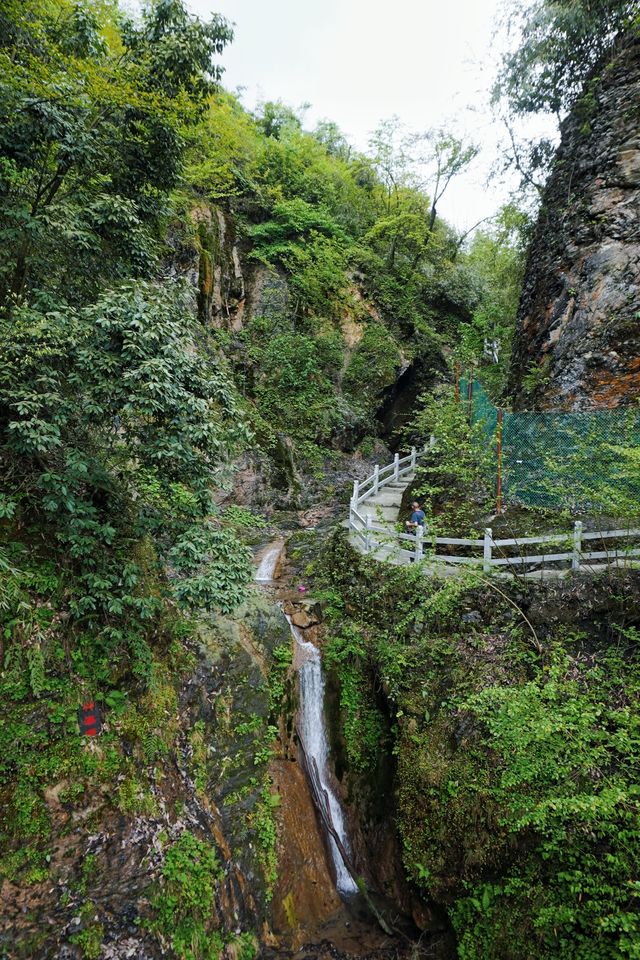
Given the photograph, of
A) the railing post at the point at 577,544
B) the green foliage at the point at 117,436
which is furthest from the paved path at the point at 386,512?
the green foliage at the point at 117,436

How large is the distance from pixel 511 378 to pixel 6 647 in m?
13.7

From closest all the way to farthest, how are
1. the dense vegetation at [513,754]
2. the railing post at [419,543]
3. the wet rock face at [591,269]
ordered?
the dense vegetation at [513,754]
the railing post at [419,543]
the wet rock face at [591,269]

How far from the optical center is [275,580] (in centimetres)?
1287

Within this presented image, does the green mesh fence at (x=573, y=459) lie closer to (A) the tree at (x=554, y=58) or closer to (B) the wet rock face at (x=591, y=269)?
(B) the wet rock face at (x=591, y=269)

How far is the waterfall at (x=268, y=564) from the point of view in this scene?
42.4 feet

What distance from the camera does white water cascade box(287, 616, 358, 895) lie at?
8086mm

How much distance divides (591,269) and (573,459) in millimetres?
6356

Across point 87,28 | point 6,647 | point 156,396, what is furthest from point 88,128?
point 6,647

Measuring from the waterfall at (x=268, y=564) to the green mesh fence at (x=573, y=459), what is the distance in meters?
6.80

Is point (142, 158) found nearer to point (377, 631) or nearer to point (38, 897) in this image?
point (377, 631)

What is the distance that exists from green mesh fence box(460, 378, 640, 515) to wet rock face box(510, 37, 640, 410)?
2509 mm

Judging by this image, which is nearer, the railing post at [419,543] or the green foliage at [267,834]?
the green foliage at [267,834]

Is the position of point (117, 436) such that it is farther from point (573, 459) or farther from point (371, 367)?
point (371, 367)

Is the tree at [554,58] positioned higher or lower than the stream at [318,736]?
higher
